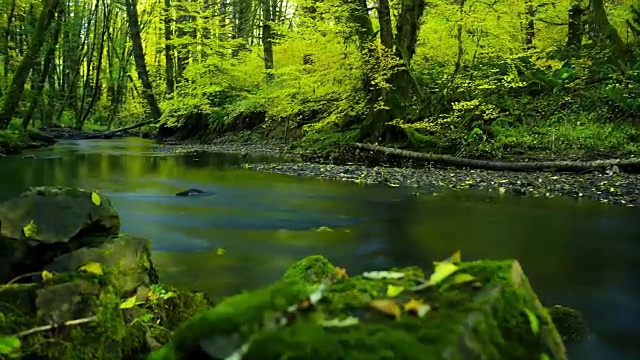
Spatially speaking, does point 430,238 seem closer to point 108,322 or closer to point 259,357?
point 108,322

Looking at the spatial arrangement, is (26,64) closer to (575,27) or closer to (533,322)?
(575,27)

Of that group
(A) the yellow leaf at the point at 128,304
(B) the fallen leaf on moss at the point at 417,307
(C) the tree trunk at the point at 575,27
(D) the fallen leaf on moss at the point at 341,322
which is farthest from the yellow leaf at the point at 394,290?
(C) the tree trunk at the point at 575,27

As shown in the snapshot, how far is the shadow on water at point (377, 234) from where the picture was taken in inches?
209

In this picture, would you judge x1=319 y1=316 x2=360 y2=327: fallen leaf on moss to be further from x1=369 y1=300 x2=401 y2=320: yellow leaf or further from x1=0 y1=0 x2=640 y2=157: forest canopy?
x1=0 y1=0 x2=640 y2=157: forest canopy

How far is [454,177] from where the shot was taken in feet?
39.6

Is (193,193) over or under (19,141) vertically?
under

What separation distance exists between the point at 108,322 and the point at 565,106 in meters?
14.0

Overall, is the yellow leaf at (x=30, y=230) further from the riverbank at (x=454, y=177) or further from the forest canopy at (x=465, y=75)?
the forest canopy at (x=465, y=75)

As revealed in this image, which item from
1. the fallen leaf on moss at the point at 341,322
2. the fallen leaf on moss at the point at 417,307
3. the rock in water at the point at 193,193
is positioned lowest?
the rock in water at the point at 193,193

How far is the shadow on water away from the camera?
5.30m

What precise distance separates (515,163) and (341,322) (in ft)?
37.0

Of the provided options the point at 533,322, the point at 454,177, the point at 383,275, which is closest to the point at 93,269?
the point at 383,275

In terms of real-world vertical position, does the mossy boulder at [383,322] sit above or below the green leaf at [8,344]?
above

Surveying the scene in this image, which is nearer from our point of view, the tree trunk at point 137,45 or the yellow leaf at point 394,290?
the yellow leaf at point 394,290
